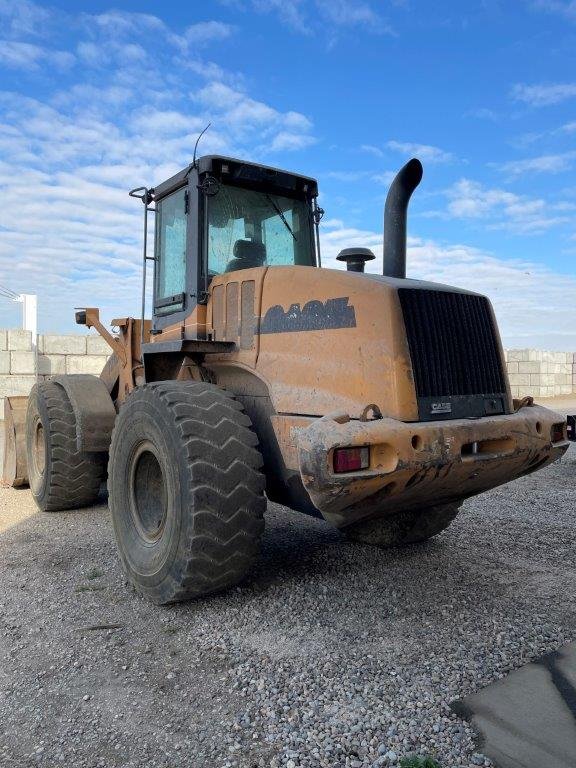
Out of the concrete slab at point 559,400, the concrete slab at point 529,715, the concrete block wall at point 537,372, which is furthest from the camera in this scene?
the concrete block wall at point 537,372

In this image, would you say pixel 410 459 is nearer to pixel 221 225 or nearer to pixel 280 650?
pixel 280 650

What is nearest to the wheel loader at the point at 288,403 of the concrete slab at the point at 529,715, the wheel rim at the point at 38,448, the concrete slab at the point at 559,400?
the concrete slab at the point at 529,715

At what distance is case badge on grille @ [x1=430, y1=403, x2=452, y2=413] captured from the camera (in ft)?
11.6

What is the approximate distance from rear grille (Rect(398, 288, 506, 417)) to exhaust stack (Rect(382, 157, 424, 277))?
1.80 ft

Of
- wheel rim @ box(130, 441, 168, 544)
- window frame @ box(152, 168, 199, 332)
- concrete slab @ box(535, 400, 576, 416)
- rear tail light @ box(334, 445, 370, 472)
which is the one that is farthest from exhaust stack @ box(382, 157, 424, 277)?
concrete slab @ box(535, 400, 576, 416)

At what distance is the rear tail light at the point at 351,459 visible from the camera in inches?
123

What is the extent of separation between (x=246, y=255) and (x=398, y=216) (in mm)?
1222

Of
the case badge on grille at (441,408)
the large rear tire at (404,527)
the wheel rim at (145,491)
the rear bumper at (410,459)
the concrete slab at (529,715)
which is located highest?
the case badge on grille at (441,408)

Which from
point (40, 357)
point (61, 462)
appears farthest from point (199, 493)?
point (40, 357)

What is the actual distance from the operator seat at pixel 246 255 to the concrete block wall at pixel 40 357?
10.4m

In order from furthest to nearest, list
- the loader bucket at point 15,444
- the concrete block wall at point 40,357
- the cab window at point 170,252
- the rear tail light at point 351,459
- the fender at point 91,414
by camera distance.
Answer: the concrete block wall at point 40,357 < the loader bucket at point 15,444 < the fender at point 91,414 < the cab window at point 170,252 < the rear tail light at point 351,459

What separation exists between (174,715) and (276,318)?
7.45ft

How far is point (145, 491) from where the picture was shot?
4.39 m

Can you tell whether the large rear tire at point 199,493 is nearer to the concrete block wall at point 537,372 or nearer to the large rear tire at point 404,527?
the large rear tire at point 404,527
